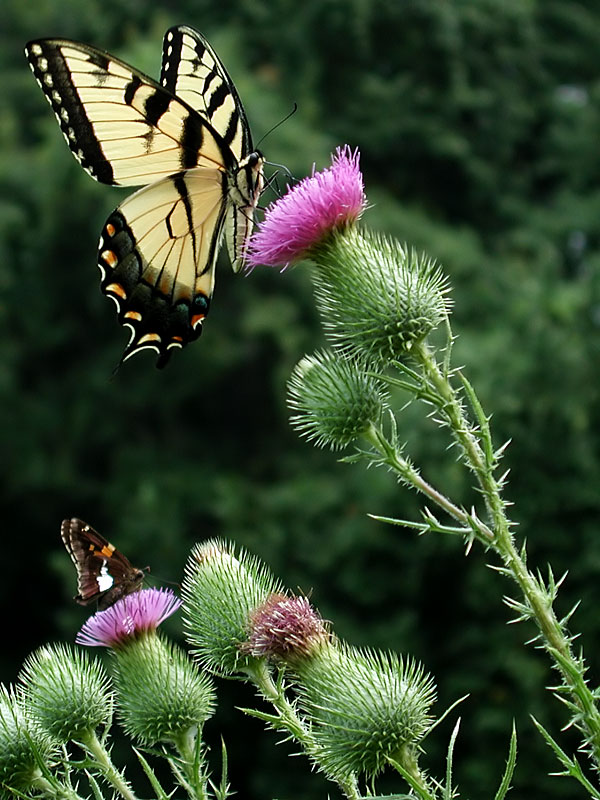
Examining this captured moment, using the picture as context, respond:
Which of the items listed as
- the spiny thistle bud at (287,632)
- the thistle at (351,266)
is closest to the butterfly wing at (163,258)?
the thistle at (351,266)

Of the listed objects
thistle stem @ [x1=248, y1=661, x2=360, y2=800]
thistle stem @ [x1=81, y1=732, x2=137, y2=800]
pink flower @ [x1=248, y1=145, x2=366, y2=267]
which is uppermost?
pink flower @ [x1=248, y1=145, x2=366, y2=267]

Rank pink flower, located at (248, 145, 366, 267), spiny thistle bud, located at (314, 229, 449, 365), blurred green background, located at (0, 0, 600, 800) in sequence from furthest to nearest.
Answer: blurred green background, located at (0, 0, 600, 800)
pink flower, located at (248, 145, 366, 267)
spiny thistle bud, located at (314, 229, 449, 365)

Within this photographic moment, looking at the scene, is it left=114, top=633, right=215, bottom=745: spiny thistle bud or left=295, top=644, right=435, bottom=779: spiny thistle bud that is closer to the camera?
left=295, top=644, right=435, bottom=779: spiny thistle bud

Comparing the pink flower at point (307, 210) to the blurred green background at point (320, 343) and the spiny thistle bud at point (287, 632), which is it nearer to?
the spiny thistle bud at point (287, 632)

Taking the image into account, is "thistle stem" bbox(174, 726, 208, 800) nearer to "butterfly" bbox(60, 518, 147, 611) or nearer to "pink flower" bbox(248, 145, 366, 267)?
"butterfly" bbox(60, 518, 147, 611)

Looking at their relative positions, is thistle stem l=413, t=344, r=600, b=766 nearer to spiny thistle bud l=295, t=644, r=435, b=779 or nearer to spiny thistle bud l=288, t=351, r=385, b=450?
spiny thistle bud l=288, t=351, r=385, b=450

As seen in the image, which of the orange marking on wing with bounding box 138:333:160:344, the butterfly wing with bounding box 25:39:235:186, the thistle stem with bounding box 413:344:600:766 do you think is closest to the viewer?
the thistle stem with bounding box 413:344:600:766

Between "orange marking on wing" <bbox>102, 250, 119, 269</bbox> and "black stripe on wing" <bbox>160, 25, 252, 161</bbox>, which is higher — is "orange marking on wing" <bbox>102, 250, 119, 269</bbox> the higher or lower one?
the lower one

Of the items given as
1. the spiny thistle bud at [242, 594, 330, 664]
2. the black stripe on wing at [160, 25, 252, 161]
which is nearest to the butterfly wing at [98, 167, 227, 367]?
the black stripe on wing at [160, 25, 252, 161]
